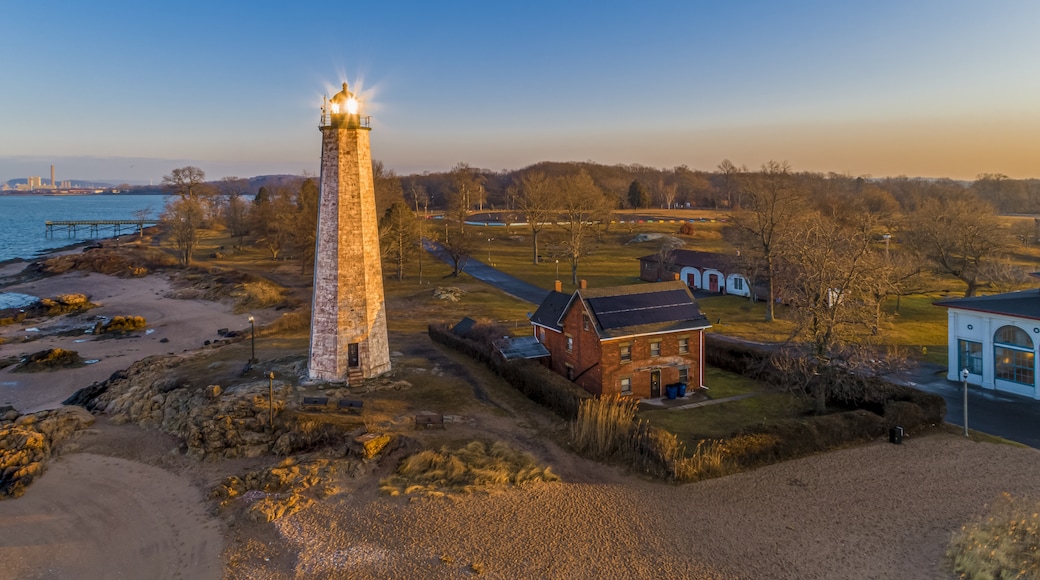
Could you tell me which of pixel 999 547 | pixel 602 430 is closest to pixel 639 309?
pixel 602 430

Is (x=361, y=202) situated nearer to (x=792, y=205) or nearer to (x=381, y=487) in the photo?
(x=381, y=487)

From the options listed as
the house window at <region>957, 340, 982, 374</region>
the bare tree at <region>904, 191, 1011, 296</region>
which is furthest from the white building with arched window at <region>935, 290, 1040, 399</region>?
the bare tree at <region>904, 191, 1011, 296</region>

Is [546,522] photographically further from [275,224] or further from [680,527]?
[275,224]

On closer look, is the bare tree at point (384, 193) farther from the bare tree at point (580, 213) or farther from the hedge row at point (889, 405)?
the hedge row at point (889, 405)

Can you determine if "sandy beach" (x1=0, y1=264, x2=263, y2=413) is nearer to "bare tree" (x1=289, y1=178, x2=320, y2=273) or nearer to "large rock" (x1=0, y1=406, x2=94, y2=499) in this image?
"large rock" (x1=0, y1=406, x2=94, y2=499)

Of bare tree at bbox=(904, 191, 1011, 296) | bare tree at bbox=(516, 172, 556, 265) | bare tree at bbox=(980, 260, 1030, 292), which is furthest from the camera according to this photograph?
bare tree at bbox=(516, 172, 556, 265)

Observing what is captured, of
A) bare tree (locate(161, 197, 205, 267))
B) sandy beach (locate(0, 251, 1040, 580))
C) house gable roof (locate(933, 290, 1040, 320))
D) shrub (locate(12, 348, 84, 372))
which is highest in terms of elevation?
bare tree (locate(161, 197, 205, 267))

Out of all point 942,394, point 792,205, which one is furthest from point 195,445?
point 792,205

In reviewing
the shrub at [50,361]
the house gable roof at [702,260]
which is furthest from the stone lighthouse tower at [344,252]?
the house gable roof at [702,260]
